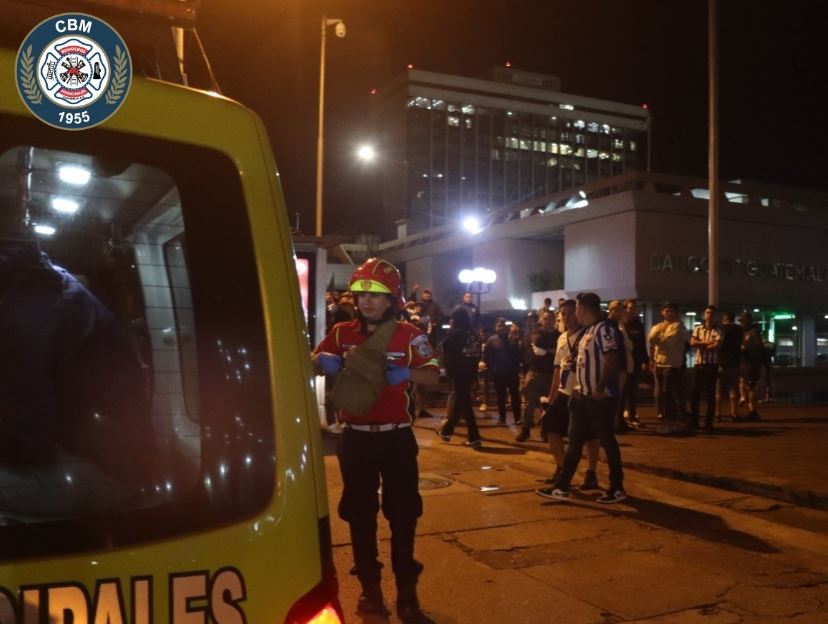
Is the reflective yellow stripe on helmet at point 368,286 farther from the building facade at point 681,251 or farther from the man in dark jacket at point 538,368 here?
the building facade at point 681,251

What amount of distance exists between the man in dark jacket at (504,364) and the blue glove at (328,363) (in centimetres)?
855

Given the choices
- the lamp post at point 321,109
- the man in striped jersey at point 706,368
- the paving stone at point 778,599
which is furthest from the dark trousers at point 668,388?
the lamp post at point 321,109

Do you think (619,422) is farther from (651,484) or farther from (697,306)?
(697,306)

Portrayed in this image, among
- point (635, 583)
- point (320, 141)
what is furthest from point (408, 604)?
point (320, 141)

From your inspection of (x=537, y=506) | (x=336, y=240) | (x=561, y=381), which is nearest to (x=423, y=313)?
(x=336, y=240)

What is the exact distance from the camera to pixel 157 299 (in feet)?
6.61

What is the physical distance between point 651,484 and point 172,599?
714cm

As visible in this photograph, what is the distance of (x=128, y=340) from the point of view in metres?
2.00

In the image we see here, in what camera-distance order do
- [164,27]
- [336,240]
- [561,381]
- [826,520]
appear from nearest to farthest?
[164,27] → [826,520] → [561,381] → [336,240]

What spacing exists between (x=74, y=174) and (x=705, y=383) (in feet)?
36.6

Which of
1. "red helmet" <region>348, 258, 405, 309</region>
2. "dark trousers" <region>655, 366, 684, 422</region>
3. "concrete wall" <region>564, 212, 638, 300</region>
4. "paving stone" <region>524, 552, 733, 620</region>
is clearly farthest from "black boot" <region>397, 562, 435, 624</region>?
"concrete wall" <region>564, 212, 638, 300</region>

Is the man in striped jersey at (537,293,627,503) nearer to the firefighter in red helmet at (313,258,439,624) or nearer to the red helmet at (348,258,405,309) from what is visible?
the firefighter in red helmet at (313,258,439,624)

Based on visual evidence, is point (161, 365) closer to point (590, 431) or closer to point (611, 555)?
point (611, 555)

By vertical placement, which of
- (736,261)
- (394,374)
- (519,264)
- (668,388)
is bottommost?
(668,388)
